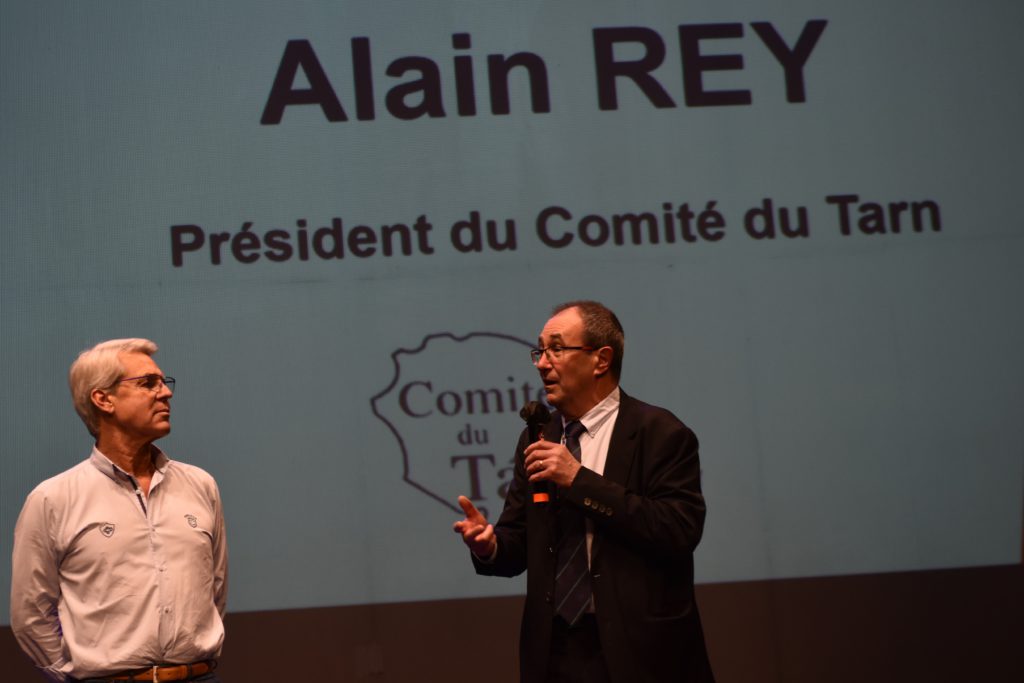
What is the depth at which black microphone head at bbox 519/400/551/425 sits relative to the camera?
2.74 metres

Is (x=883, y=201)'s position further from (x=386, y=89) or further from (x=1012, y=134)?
(x=386, y=89)

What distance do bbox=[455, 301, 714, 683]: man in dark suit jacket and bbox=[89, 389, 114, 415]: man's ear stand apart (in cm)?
90

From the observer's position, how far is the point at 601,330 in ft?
9.32

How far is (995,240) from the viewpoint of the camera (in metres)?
4.49

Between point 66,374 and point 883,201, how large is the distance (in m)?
3.20

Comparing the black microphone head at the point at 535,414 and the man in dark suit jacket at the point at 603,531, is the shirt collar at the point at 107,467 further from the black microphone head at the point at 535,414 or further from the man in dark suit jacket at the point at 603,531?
the black microphone head at the point at 535,414

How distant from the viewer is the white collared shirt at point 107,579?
8.49 ft

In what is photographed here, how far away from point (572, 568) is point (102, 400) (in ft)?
3.98

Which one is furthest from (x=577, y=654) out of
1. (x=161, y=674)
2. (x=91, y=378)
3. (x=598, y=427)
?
(x=91, y=378)

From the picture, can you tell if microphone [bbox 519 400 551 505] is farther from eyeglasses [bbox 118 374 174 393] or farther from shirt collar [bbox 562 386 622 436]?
eyeglasses [bbox 118 374 174 393]

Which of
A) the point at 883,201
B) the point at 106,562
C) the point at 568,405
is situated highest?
the point at 883,201

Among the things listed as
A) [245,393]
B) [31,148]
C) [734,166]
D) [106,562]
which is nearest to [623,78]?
[734,166]

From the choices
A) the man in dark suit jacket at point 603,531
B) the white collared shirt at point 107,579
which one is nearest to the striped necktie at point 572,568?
the man in dark suit jacket at point 603,531

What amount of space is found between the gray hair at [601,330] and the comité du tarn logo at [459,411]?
1352 millimetres
